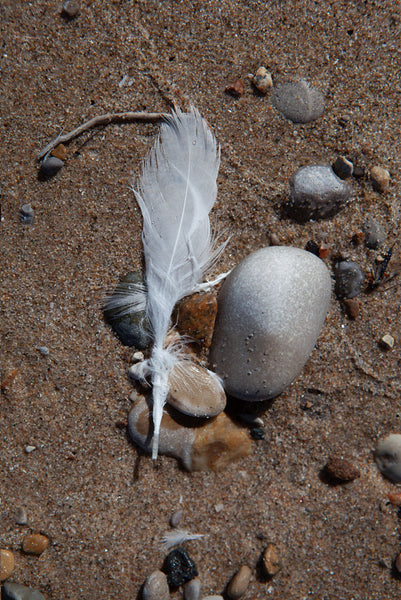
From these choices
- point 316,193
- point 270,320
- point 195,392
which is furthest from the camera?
point 316,193

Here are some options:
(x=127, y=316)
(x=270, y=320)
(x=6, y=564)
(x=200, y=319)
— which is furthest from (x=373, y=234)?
(x=6, y=564)

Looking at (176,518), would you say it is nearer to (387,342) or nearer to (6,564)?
(6,564)

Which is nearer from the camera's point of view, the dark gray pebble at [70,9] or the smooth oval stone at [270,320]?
the smooth oval stone at [270,320]

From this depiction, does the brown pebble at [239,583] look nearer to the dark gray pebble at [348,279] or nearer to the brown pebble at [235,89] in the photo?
the dark gray pebble at [348,279]

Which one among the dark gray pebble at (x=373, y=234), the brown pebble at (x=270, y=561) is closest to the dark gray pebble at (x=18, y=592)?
the brown pebble at (x=270, y=561)

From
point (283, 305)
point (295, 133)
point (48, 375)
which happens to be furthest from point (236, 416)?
point (295, 133)

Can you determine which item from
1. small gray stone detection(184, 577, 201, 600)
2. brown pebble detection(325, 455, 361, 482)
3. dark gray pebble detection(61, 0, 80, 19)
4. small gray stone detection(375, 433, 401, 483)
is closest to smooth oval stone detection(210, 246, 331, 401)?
brown pebble detection(325, 455, 361, 482)

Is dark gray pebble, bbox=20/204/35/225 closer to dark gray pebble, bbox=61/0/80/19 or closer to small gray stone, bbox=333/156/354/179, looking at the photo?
dark gray pebble, bbox=61/0/80/19
